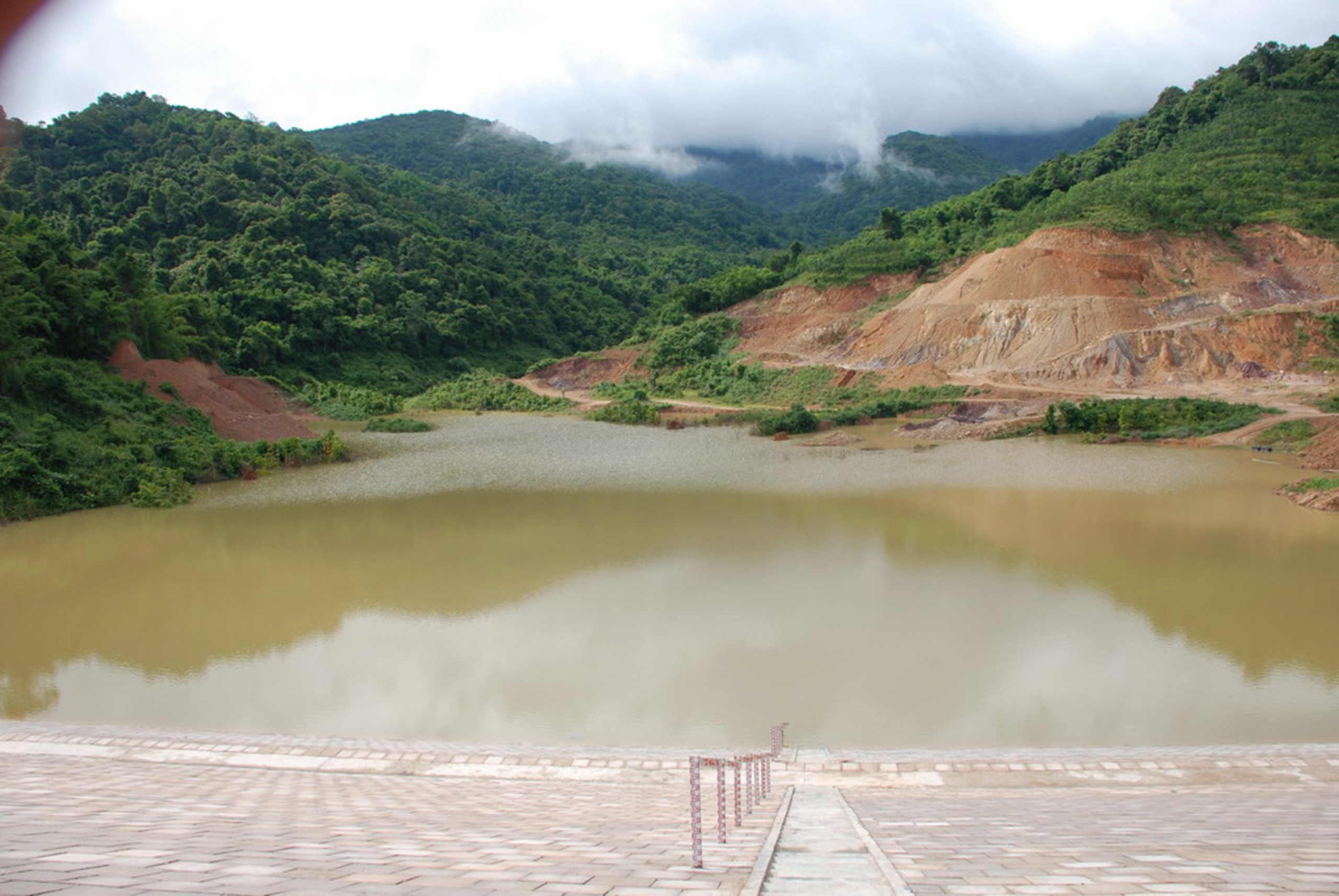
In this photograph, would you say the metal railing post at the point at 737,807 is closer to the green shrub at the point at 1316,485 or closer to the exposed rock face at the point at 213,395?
the green shrub at the point at 1316,485

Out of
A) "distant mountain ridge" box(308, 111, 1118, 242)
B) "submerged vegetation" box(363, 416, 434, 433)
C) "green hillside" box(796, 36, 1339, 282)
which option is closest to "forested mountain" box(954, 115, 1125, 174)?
"distant mountain ridge" box(308, 111, 1118, 242)

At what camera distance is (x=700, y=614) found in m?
11.2

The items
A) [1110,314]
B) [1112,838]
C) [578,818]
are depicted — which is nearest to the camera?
[1112,838]

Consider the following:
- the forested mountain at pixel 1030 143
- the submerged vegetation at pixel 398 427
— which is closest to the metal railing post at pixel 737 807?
the submerged vegetation at pixel 398 427

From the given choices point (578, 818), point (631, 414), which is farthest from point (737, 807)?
point (631, 414)

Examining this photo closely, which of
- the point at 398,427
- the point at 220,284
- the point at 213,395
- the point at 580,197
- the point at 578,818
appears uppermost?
the point at 580,197

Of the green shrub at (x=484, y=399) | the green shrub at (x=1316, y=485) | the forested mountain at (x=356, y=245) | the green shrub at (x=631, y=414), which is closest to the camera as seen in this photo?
the green shrub at (x=1316, y=485)

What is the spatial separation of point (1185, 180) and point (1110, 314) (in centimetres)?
1190

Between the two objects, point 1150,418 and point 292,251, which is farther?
point 292,251

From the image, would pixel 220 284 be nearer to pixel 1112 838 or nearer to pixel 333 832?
pixel 333 832

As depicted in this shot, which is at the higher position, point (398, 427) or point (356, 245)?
point (356, 245)

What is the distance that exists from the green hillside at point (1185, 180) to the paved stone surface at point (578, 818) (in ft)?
119

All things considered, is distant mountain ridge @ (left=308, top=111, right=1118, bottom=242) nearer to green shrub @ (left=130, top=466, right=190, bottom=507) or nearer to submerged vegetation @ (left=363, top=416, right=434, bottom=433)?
submerged vegetation @ (left=363, top=416, right=434, bottom=433)

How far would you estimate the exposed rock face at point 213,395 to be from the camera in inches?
1022
